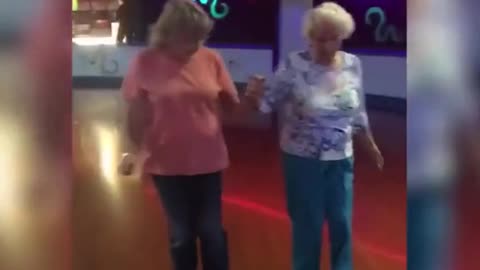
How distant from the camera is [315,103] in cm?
200

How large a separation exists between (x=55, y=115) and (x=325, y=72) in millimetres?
802

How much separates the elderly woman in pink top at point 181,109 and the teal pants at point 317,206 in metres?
0.19

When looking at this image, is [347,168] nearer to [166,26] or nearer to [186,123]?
[186,123]

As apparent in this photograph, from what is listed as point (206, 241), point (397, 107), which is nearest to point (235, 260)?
point (206, 241)

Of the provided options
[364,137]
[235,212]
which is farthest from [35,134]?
[235,212]

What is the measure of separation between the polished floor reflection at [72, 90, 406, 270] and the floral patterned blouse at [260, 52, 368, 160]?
500 millimetres

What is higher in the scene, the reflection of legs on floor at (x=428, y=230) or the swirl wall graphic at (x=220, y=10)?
the swirl wall graphic at (x=220, y=10)

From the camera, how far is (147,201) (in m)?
3.31

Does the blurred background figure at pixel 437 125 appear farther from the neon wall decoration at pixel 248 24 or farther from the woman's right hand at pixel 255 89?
the neon wall decoration at pixel 248 24

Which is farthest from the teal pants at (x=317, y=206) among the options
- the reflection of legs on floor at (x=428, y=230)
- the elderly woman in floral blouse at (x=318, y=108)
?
the reflection of legs on floor at (x=428, y=230)

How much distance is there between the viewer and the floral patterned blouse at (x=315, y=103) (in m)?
2.01

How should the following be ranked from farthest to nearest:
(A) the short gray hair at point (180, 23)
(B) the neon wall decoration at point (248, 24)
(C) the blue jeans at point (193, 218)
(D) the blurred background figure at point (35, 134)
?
(B) the neon wall decoration at point (248, 24)
(C) the blue jeans at point (193, 218)
(A) the short gray hair at point (180, 23)
(D) the blurred background figure at point (35, 134)

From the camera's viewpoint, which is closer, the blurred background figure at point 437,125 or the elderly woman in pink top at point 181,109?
the blurred background figure at point 437,125

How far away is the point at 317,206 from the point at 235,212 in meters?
1.11
